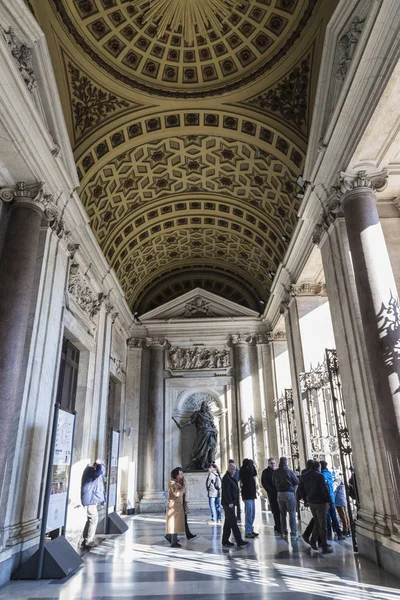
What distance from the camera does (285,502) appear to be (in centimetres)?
905

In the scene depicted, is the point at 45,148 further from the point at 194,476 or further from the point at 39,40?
the point at 194,476

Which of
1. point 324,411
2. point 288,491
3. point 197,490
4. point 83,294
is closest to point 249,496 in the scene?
point 288,491

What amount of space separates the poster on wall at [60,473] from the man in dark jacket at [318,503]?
458 centimetres

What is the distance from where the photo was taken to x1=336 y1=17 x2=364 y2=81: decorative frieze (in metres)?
7.39

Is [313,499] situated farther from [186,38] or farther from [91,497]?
[186,38]

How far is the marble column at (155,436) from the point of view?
56.4ft

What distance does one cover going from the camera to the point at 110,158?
13.3m

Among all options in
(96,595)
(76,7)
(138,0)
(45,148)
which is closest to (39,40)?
(45,148)

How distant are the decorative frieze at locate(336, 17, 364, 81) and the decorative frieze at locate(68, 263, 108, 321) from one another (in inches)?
323

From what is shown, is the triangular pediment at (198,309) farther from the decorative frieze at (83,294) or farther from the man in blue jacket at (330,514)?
the man in blue jacket at (330,514)

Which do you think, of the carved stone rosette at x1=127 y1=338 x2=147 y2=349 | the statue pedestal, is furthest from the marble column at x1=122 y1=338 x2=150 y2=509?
the statue pedestal

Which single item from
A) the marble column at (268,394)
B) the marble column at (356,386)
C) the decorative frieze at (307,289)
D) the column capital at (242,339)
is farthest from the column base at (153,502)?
the marble column at (356,386)

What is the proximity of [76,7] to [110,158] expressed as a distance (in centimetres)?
411

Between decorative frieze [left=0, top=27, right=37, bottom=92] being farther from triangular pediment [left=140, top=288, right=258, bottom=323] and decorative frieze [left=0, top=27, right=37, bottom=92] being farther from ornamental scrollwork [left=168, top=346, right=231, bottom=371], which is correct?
ornamental scrollwork [left=168, top=346, right=231, bottom=371]
